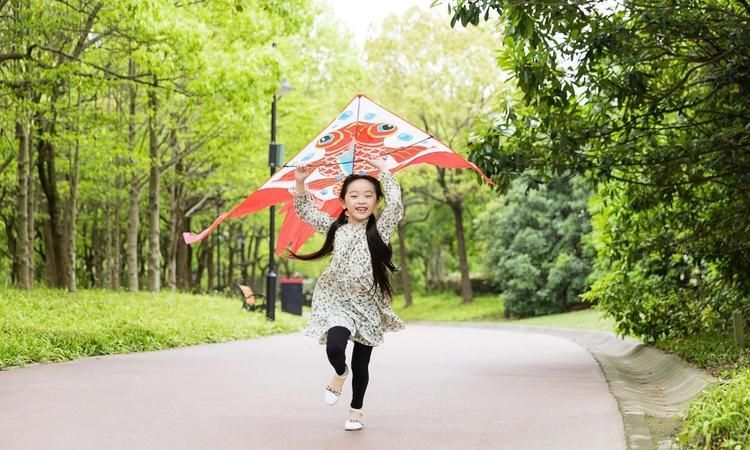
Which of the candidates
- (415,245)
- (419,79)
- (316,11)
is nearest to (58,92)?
(316,11)

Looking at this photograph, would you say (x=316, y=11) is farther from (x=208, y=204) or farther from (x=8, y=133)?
(x=208, y=204)

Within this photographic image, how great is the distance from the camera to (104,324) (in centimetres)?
1440

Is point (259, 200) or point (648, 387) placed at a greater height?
point (259, 200)

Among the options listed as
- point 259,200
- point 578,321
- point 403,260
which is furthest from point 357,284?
point 403,260

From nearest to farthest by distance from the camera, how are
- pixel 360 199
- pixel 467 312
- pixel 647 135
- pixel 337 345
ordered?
1. pixel 337 345
2. pixel 360 199
3. pixel 647 135
4. pixel 467 312

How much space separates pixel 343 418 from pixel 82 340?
6.23 metres

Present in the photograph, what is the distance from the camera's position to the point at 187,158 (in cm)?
3002

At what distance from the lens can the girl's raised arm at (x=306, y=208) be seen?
22.3 ft

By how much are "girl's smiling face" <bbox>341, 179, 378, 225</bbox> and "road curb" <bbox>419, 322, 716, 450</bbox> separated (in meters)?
2.42

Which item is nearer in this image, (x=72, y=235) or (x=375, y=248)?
(x=375, y=248)

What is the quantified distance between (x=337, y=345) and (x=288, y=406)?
1.78m

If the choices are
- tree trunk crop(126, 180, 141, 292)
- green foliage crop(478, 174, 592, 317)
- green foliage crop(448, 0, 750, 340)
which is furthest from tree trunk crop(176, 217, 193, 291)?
green foliage crop(448, 0, 750, 340)

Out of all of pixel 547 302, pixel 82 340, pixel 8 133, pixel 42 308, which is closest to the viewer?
pixel 82 340

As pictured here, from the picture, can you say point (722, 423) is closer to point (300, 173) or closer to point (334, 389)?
point (334, 389)
